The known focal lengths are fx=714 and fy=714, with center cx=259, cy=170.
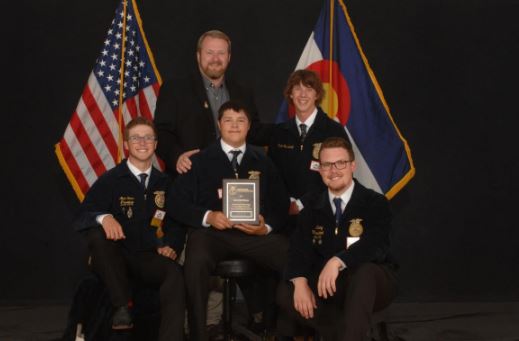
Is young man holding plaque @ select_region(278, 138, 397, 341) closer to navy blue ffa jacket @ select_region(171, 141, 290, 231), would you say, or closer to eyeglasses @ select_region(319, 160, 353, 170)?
eyeglasses @ select_region(319, 160, 353, 170)

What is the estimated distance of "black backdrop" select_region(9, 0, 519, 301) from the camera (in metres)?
5.77

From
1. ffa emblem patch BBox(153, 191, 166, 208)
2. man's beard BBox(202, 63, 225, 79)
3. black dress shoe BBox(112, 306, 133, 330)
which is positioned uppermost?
man's beard BBox(202, 63, 225, 79)

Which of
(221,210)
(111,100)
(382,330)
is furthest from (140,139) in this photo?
(382,330)

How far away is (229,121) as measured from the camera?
4.17 meters

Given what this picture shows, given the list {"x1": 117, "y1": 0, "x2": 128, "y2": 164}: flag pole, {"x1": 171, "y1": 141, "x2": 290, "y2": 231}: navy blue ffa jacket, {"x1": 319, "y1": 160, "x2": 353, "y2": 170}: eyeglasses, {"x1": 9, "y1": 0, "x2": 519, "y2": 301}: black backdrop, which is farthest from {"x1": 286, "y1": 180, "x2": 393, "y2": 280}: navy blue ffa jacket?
{"x1": 9, "y1": 0, "x2": 519, "y2": 301}: black backdrop

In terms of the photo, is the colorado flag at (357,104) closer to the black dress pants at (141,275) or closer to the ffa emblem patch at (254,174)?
the ffa emblem patch at (254,174)

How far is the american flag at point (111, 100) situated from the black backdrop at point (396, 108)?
0.50m

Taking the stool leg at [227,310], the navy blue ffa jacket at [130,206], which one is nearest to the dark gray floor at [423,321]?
the stool leg at [227,310]


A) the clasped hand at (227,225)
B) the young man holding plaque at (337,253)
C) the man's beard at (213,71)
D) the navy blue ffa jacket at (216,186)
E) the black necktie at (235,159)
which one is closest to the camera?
→ the young man holding plaque at (337,253)

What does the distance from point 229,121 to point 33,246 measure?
8.21 feet

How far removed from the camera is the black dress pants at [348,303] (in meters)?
3.18

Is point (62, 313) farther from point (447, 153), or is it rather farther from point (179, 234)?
point (447, 153)

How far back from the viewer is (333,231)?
353 centimetres

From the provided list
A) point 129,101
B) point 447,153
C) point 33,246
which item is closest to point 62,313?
point 33,246
